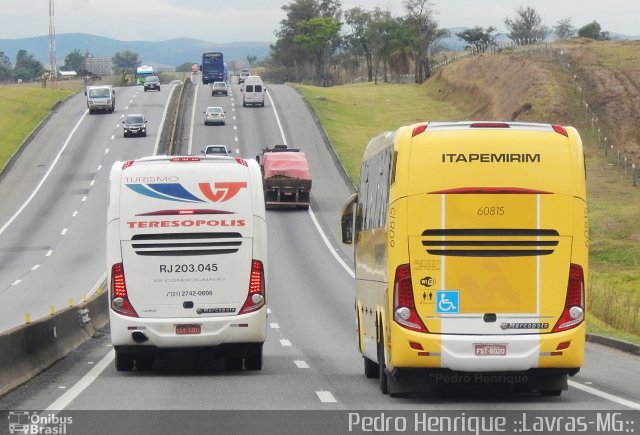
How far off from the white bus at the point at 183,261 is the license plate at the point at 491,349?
4875 mm

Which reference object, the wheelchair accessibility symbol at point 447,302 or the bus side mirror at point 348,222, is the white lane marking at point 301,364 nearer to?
the bus side mirror at point 348,222

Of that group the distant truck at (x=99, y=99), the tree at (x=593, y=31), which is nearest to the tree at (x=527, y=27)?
the tree at (x=593, y=31)

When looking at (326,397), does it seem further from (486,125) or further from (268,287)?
(268,287)

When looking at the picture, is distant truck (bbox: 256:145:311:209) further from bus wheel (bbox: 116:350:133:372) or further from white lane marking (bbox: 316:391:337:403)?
white lane marking (bbox: 316:391:337:403)

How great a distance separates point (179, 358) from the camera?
2177cm

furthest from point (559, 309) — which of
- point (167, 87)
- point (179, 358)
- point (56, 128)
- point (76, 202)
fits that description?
point (167, 87)

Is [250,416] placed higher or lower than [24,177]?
higher

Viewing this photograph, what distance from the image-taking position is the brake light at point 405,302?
48.6 ft

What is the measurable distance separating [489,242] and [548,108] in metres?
73.6

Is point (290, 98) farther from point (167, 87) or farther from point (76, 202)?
point (76, 202)

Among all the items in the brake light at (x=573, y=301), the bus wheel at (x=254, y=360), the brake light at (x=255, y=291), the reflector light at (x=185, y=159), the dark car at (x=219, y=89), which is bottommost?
the dark car at (x=219, y=89)

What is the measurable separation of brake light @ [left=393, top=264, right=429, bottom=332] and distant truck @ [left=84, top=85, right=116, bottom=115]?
86621mm

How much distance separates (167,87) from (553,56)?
137 feet

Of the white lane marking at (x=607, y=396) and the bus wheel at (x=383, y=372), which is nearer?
the white lane marking at (x=607, y=396)
